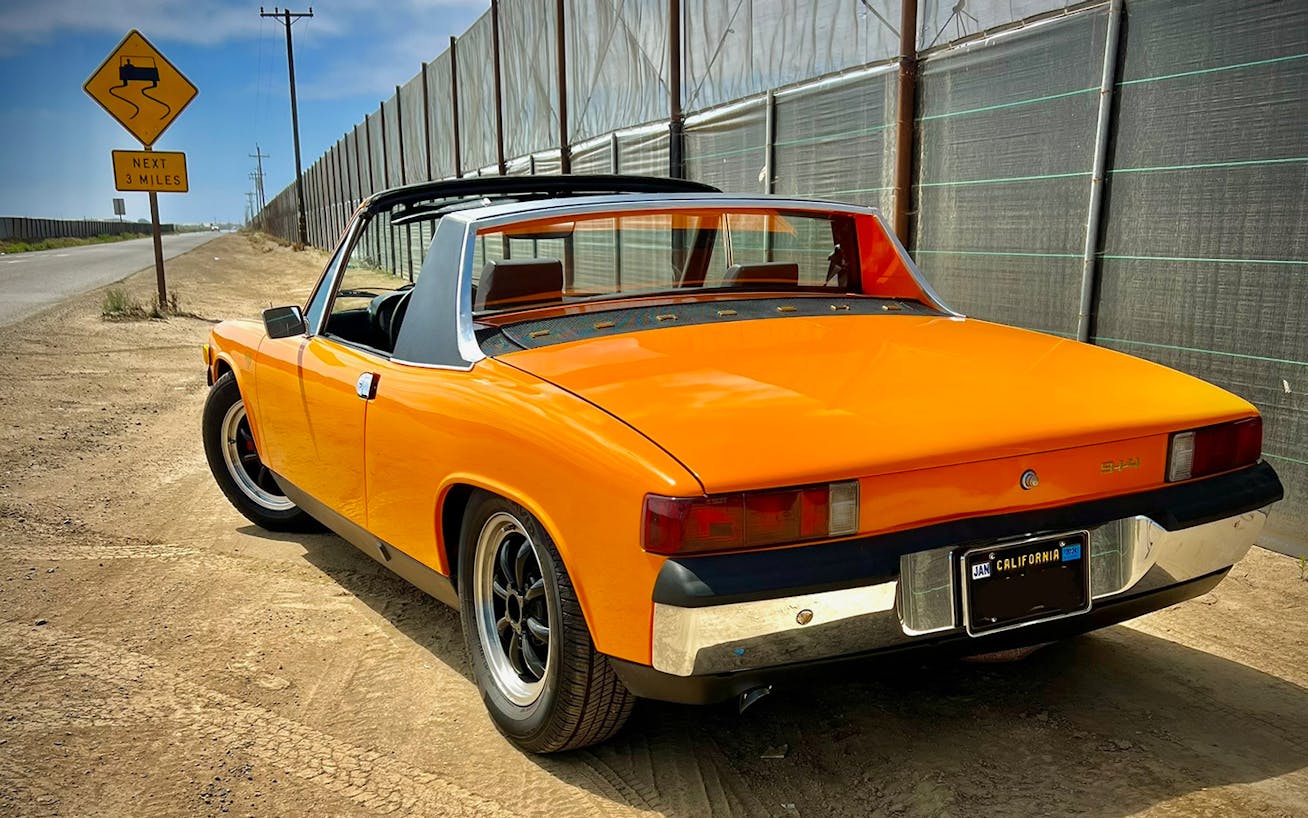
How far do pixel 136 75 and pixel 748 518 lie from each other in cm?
1500

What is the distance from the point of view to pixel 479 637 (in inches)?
110

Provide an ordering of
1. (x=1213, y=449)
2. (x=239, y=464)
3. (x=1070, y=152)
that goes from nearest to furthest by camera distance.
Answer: (x=1213, y=449)
(x=239, y=464)
(x=1070, y=152)

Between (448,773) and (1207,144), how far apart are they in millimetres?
4032

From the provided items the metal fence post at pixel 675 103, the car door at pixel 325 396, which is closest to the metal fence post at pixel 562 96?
the metal fence post at pixel 675 103

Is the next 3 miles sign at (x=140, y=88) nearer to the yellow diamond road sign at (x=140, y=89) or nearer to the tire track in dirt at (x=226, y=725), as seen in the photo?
the yellow diamond road sign at (x=140, y=89)

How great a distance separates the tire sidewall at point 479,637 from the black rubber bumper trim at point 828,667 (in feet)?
0.75

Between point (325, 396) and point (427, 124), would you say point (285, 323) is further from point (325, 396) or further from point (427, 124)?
point (427, 124)

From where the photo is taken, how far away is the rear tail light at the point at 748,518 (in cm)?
198

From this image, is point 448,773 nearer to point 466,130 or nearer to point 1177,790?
point 1177,790

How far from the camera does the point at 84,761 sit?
2.61 m

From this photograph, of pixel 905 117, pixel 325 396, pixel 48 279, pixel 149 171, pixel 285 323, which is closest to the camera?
pixel 325 396

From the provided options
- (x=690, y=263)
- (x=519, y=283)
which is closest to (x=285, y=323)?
(x=519, y=283)

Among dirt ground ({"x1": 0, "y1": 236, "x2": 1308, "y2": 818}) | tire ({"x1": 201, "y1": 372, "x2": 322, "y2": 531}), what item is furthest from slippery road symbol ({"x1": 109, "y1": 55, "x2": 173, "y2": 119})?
dirt ground ({"x1": 0, "y1": 236, "x2": 1308, "y2": 818})

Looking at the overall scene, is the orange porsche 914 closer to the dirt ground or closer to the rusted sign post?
the dirt ground
